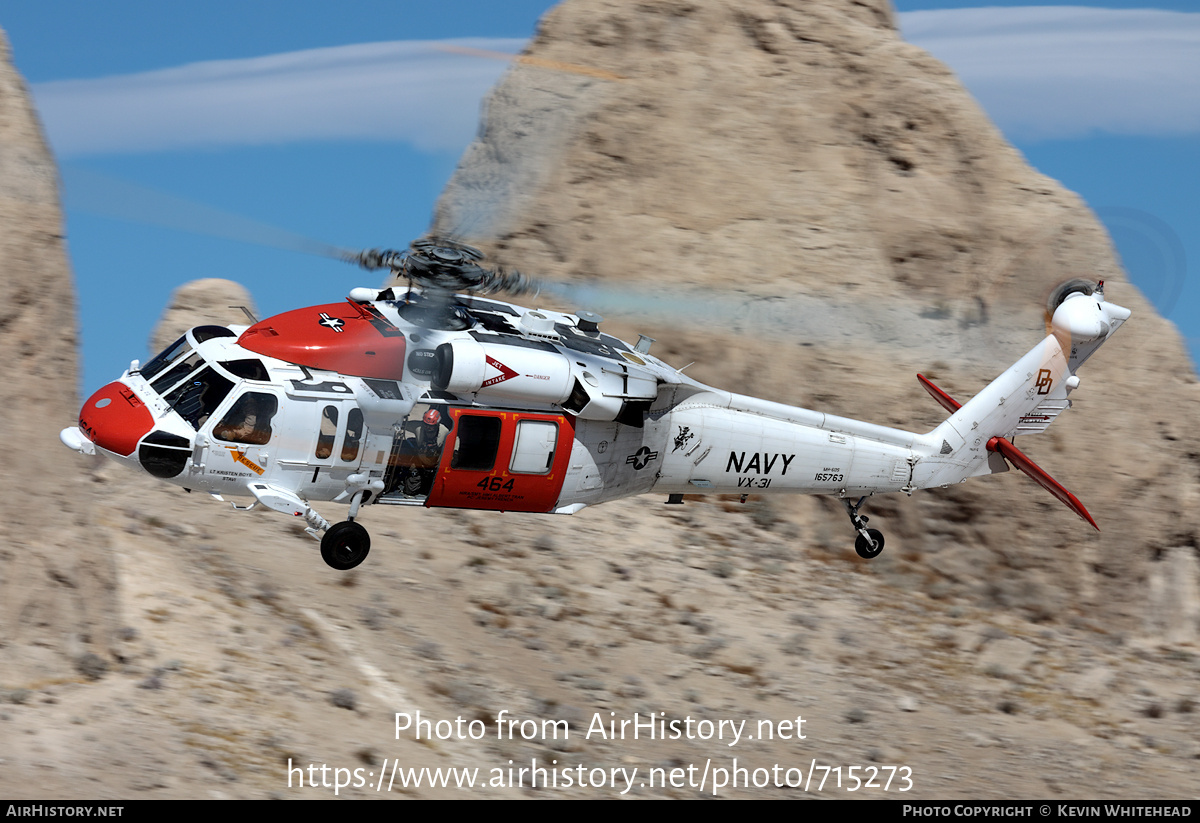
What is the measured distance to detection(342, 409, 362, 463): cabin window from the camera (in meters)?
14.9

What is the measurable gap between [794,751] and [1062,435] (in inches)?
431

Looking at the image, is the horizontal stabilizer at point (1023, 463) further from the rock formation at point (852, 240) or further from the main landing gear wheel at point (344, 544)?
the main landing gear wheel at point (344, 544)

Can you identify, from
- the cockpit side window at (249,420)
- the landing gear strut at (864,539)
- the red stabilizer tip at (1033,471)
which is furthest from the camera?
the landing gear strut at (864,539)

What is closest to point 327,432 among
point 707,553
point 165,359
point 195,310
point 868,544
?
point 165,359

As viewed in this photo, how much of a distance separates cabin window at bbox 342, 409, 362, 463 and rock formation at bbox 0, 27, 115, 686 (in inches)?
179

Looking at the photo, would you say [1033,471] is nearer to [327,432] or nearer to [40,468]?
[327,432]

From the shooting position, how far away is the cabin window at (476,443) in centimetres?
1548

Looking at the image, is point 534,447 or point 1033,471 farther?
point 1033,471

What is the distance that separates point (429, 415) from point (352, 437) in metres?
1.01

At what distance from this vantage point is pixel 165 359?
15.2m

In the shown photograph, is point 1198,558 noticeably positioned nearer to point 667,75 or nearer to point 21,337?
point 667,75

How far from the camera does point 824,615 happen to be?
2467 cm

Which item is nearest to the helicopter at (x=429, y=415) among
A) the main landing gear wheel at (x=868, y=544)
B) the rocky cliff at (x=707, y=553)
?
the main landing gear wheel at (x=868, y=544)

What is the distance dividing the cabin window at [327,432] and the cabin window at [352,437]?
0.16m
